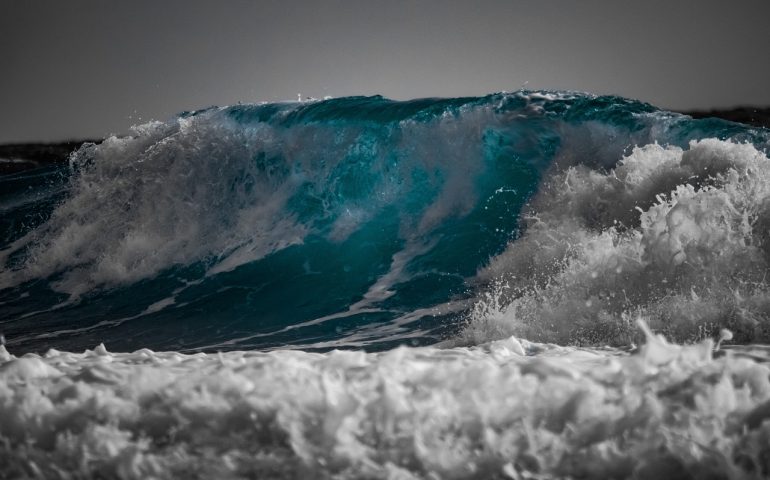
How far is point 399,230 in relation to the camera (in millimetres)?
6328

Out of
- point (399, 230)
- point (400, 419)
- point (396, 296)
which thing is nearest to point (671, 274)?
point (396, 296)

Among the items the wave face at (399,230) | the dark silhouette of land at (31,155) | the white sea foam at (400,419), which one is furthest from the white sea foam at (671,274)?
the dark silhouette of land at (31,155)

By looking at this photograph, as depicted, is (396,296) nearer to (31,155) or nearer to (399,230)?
(399,230)

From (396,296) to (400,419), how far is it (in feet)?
12.6

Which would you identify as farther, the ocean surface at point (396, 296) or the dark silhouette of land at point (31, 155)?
the dark silhouette of land at point (31, 155)

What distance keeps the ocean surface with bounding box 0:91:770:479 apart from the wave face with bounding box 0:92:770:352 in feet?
0.08

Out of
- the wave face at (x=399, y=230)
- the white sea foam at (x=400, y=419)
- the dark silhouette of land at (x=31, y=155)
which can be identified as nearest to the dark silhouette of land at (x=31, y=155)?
the dark silhouette of land at (x=31, y=155)

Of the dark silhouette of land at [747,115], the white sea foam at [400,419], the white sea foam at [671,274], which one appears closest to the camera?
the white sea foam at [400,419]

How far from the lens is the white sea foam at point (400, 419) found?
4.30ft

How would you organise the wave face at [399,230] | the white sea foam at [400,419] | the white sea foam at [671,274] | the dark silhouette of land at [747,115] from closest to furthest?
the white sea foam at [400,419], the white sea foam at [671,274], the wave face at [399,230], the dark silhouette of land at [747,115]

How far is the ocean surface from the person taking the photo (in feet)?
4.53

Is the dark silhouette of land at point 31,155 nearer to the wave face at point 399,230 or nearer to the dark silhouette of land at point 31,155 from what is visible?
the dark silhouette of land at point 31,155

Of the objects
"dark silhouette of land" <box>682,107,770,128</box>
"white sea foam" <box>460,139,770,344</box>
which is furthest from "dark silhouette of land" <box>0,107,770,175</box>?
"white sea foam" <box>460,139,770,344</box>

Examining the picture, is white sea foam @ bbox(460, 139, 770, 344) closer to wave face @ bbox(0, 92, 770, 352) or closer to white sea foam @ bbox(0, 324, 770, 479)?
wave face @ bbox(0, 92, 770, 352)
